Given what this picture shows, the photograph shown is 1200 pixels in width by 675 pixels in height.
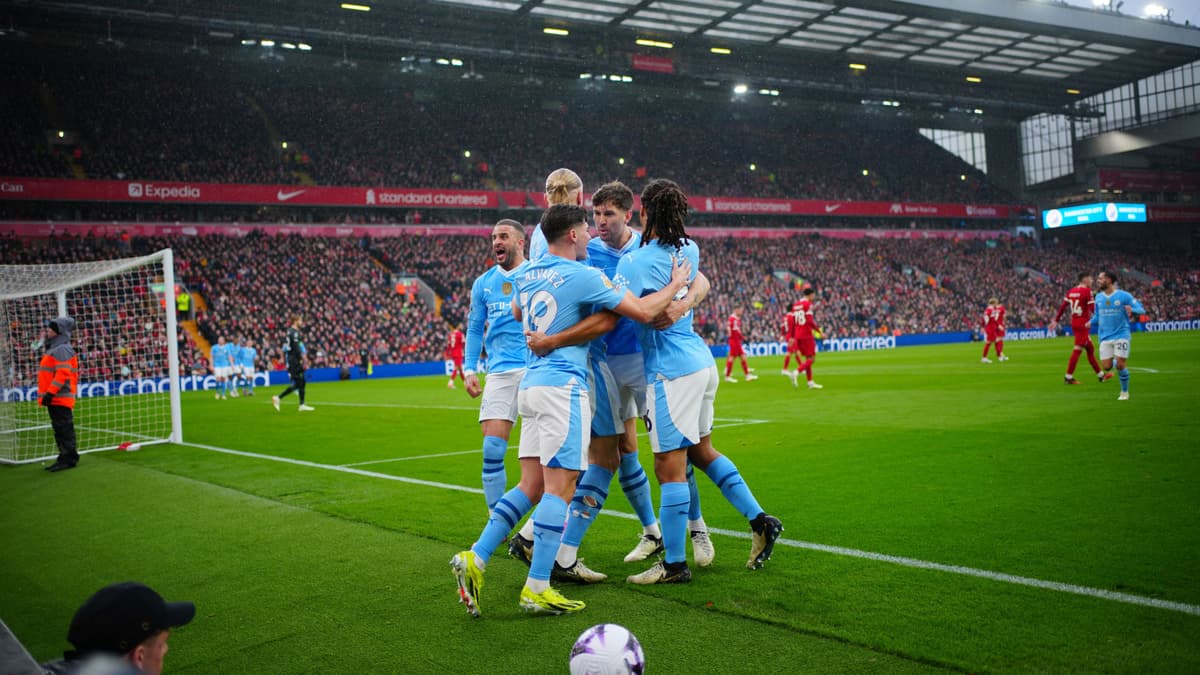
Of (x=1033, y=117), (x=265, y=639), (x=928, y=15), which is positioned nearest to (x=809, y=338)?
(x=265, y=639)

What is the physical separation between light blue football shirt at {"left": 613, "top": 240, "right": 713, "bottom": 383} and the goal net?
10161 mm

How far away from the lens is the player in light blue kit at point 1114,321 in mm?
13570

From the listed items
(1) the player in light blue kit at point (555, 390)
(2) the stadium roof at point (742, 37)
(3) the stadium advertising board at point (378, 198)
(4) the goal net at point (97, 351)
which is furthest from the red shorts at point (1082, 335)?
(3) the stadium advertising board at point (378, 198)

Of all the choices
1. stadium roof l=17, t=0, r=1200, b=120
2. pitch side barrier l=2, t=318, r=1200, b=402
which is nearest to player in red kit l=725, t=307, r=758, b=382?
pitch side barrier l=2, t=318, r=1200, b=402

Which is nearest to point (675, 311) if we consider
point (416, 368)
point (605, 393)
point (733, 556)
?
point (605, 393)

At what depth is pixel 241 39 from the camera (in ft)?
116

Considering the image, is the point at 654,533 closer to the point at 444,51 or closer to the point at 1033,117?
the point at 444,51

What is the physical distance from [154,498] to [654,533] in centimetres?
579

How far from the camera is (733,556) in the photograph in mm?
5555

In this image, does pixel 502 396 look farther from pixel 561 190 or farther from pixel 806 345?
pixel 806 345

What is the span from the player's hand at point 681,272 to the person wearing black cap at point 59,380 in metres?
9.36

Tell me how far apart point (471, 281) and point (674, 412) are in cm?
3591

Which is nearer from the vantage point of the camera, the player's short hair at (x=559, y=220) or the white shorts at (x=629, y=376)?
the player's short hair at (x=559, y=220)

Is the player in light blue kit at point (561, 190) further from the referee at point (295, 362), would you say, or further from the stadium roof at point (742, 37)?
the stadium roof at point (742, 37)
